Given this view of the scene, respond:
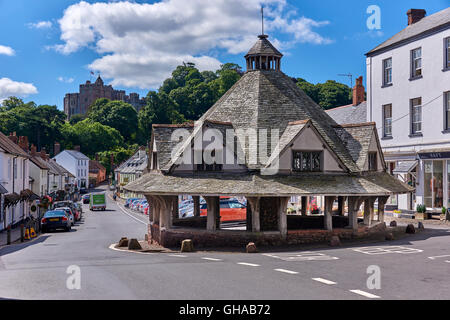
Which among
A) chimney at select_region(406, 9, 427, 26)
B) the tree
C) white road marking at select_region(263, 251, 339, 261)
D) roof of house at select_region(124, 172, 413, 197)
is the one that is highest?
the tree

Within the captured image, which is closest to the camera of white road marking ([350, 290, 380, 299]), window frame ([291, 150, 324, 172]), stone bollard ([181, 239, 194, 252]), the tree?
white road marking ([350, 290, 380, 299])

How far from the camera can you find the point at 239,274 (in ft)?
42.7

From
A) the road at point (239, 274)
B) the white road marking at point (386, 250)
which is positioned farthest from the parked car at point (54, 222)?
the white road marking at point (386, 250)

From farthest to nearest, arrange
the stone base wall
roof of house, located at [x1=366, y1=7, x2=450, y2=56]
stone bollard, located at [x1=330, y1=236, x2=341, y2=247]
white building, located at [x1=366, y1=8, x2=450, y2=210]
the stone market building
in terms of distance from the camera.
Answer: roof of house, located at [x1=366, y1=7, x2=450, y2=56]
white building, located at [x1=366, y1=8, x2=450, y2=210]
the stone market building
the stone base wall
stone bollard, located at [x1=330, y1=236, x2=341, y2=247]

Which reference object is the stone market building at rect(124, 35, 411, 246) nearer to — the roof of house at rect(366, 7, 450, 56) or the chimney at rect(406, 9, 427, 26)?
the roof of house at rect(366, 7, 450, 56)

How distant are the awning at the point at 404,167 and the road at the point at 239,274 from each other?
440 inches

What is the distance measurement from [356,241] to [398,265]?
647cm

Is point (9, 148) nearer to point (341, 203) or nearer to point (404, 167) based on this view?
point (341, 203)

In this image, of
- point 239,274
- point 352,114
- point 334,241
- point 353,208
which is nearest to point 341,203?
point 353,208

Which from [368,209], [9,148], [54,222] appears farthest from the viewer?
[9,148]

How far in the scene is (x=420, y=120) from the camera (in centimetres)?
3052

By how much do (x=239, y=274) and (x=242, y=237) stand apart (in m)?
7.03

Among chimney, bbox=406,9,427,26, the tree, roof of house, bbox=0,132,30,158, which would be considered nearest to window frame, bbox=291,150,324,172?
chimney, bbox=406,9,427,26

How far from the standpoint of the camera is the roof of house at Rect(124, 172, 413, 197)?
1959 centimetres
